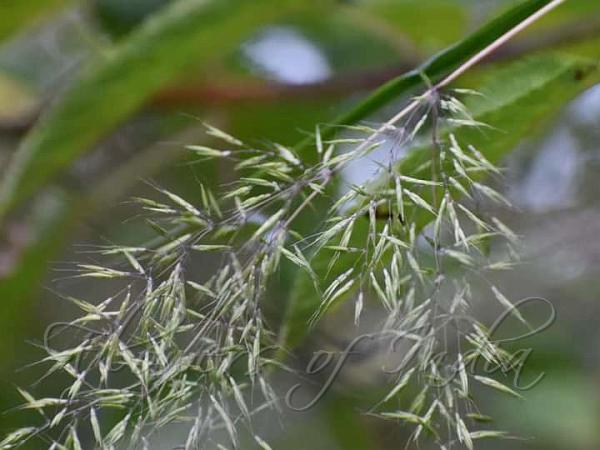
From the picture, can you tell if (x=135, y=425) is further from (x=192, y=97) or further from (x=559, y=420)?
(x=559, y=420)

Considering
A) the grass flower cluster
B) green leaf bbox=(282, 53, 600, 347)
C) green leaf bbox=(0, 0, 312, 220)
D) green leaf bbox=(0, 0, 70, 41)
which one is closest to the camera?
the grass flower cluster

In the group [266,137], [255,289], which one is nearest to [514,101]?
[255,289]

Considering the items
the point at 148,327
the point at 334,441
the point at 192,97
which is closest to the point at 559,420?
the point at 334,441

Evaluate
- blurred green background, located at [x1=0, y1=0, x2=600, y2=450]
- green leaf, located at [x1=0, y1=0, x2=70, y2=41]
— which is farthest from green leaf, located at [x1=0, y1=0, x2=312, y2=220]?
green leaf, located at [x1=0, y1=0, x2=70, y2=41]

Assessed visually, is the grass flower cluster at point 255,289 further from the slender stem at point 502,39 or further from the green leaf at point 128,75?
the green leaf at point 128,75

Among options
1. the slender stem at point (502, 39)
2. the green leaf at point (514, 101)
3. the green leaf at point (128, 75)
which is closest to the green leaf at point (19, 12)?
the green leaf at point (128, 75)

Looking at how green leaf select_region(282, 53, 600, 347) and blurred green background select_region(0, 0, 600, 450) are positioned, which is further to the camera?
blurred green background select_region(0, 0, 600, 450)

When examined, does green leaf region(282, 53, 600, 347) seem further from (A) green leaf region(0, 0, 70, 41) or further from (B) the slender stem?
(A) green leaf region(0, 0, 70, 41)

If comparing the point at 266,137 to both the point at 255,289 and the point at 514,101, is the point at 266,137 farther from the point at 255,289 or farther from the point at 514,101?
the point at 255,289
